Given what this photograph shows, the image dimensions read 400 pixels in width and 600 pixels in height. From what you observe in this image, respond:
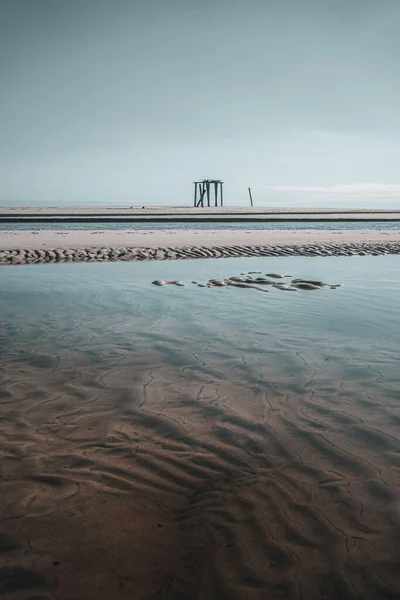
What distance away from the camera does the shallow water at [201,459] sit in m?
2.39

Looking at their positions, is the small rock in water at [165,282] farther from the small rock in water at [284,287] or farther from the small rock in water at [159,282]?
the small rock in water at [284,287]

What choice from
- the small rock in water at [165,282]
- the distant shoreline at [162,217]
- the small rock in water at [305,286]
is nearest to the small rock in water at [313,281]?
the small rock in water at [305,286]

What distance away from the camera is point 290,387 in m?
4.80

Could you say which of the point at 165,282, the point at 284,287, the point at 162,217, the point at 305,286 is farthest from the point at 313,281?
the point at 162,217

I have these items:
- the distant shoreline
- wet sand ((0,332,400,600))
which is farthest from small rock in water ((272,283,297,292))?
the distant shoreline

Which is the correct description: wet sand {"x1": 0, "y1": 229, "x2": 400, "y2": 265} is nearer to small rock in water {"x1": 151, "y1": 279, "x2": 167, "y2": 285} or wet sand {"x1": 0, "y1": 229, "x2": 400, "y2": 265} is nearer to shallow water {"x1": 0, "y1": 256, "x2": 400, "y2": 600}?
small rock in water {"x1": 151, "y1": 279, "x2": 167, "y2": 285}

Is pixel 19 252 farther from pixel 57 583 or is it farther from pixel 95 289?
pixel 57 583

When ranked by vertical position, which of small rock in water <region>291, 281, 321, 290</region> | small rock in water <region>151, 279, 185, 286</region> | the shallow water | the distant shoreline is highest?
the distant shoreline

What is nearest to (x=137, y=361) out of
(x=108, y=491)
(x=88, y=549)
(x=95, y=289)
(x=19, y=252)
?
(x=108, y=491)

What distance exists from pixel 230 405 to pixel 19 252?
14.1 metres

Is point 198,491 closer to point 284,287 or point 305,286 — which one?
point 284,287

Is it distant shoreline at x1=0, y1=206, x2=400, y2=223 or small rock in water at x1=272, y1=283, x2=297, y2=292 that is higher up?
distant shoreline at x1=0, y1=206, x2=400, y2=223

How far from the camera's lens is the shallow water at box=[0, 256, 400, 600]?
7.86ft

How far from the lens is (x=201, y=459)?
3.38 m
